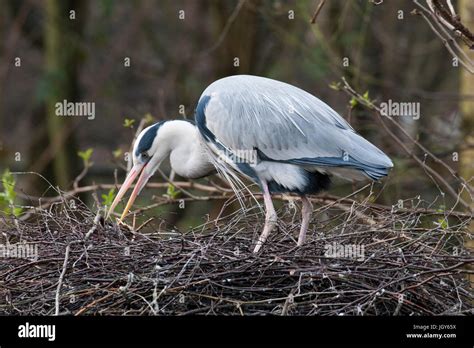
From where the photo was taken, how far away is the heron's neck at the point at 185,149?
Result: 6547mm

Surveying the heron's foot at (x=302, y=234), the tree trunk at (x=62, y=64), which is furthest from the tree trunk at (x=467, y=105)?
the tree trunk at (x=62, y=64)

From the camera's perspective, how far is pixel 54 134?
12305 millimetres

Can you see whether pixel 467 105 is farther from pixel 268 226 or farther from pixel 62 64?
pixel 62 64

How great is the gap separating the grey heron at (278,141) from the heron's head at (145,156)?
7.7 inches

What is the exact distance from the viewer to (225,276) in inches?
195

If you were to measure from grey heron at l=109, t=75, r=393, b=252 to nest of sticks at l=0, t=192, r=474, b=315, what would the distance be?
58cm

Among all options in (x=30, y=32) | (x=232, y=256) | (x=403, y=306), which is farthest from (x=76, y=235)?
(x=30, y=32)

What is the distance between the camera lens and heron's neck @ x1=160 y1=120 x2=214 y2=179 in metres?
6.55

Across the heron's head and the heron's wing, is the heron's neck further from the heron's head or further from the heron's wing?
the heron's wing

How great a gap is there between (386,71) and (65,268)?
24.3 ft

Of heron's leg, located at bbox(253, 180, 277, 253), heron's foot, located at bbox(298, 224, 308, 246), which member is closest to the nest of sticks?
heron's leg, located at bbox(253, 180, 277, 253)

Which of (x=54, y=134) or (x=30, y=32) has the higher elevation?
(x=30, y=32)
